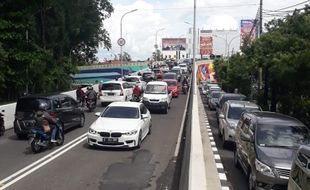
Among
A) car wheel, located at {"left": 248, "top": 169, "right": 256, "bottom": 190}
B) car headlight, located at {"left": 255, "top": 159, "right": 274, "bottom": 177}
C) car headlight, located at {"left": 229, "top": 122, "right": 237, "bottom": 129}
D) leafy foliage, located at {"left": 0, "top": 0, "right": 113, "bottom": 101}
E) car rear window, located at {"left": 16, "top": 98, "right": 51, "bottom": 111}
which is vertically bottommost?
car wheel, located at {"left": 248, "top": 169, "right": 256, "bottom": 190}

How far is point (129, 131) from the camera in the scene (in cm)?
1562

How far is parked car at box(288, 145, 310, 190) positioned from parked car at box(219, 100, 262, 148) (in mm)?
9378

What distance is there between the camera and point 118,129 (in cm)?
1559

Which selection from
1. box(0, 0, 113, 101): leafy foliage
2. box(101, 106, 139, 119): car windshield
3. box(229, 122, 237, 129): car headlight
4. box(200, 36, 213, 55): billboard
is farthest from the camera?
box(200, 36, 213, 55): billboard

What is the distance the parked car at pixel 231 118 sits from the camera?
55.7 feet

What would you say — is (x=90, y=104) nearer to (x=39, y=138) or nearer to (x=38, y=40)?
(x=39, y=138)

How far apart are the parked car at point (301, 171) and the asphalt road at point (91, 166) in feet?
13.7

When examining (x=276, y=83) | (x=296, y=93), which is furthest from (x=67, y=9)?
(x=296, y=93)

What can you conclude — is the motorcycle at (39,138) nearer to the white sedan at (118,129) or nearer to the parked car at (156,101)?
the white sedan at (118,129)

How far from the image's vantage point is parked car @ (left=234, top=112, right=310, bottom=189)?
32.2 feet

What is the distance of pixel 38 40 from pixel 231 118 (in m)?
26.8

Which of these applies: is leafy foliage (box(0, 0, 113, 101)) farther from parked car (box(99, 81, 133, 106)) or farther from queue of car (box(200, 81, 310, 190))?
queue of car (box(200, 81, 310, 190))

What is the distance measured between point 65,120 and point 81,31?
117 ft

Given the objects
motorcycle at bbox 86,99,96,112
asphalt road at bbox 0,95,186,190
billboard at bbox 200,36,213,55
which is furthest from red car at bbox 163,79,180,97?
billboard at bbox 200,36,213,55
